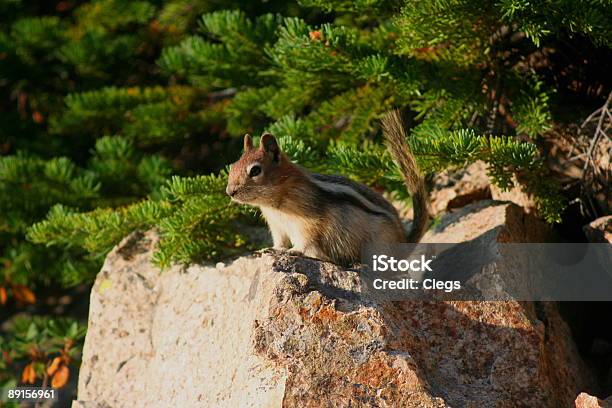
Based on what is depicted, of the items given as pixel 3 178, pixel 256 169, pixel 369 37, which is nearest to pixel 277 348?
pixel 256 169

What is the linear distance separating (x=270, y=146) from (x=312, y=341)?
3.10 feet

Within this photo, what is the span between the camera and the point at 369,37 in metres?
3.54

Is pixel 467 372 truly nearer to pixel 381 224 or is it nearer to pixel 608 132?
pixel 381 224

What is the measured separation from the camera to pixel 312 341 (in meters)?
2.29

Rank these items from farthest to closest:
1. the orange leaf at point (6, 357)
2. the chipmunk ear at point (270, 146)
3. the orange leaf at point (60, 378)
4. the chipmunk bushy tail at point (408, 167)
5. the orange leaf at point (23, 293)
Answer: the orange leaf at point (23, 293) → the orange leaf at point (6, 357) → the orange leaf at point (60, 378) → the chipmunk ear at point (270, 146) → the chipmunk bushy tail at point (408, 167)

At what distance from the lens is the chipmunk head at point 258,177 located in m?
2.92

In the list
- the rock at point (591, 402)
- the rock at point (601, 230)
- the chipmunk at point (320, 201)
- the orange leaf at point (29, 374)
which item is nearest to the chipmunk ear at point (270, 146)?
the chipmunk at point (320, 201)

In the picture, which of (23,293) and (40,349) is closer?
(40,349)

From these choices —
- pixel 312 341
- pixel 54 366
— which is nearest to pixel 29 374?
pixel 54 366

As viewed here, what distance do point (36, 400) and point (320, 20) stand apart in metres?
2.58

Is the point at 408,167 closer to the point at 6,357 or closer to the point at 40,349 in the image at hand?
the point at 40,349

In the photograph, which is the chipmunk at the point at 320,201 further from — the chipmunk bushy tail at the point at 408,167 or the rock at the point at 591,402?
the rock at the point at 591,402

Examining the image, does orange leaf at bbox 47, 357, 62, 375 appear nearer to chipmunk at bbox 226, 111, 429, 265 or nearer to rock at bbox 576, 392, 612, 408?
chipmunk at bbox 226, 111, 429, 265

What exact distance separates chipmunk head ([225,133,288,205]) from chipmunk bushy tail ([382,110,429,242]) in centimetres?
44
